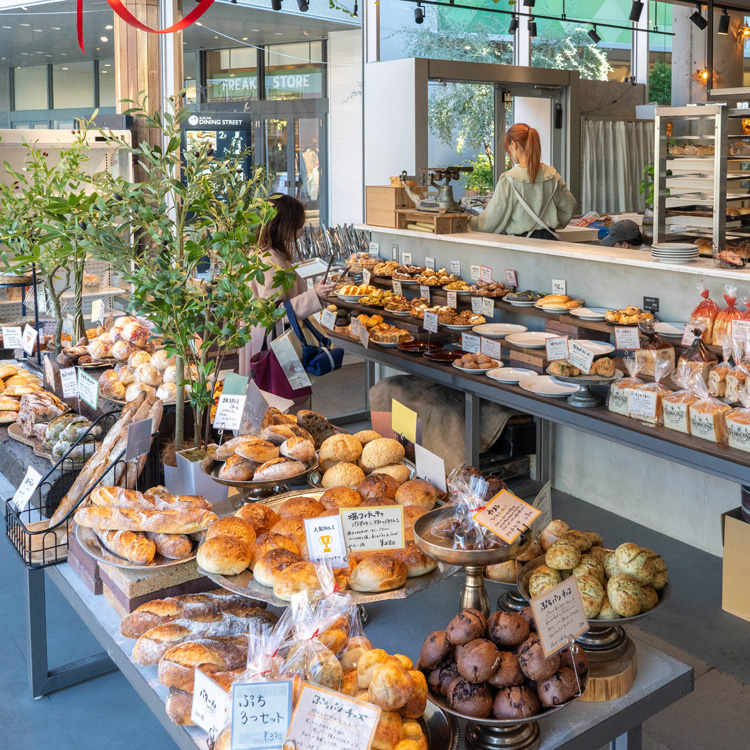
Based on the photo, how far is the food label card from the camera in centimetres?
141

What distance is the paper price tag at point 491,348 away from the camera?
4223mm

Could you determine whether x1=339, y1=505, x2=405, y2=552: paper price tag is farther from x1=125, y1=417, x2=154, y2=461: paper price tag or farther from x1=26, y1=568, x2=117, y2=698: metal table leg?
x1=26, y1=568, x2=117, y2=698: metal table leg

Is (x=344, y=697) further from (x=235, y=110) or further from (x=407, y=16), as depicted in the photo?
(x=407, y=16)

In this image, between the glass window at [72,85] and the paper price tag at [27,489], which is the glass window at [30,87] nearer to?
the glass window at [72,85]

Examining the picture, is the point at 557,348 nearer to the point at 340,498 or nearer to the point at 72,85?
the point at 340,498

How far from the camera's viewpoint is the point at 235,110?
7.41 m

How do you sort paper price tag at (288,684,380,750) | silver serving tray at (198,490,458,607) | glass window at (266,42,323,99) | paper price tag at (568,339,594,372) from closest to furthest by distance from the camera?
paper price tag at (288,684,380,750), silver serving tray at (198,490,458,607), paper price tag at (568,339,594,372), glass window at (266,42,323,99)

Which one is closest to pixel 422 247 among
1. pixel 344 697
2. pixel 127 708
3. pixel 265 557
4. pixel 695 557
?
pixel 695 557

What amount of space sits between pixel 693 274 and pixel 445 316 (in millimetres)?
1402

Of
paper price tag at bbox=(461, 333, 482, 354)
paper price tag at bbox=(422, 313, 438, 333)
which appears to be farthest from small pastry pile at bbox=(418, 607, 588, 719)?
paper price tag at bbox=(422, 313, 438, 333)

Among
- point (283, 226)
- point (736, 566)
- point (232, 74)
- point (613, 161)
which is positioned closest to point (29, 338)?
point (283, 226)

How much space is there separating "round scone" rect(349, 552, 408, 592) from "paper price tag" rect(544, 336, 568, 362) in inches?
85.4

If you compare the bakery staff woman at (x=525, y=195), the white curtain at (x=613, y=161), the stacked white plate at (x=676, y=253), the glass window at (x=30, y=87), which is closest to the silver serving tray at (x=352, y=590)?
the stacked white plate at (x=676, y=253)

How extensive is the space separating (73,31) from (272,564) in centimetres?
599
